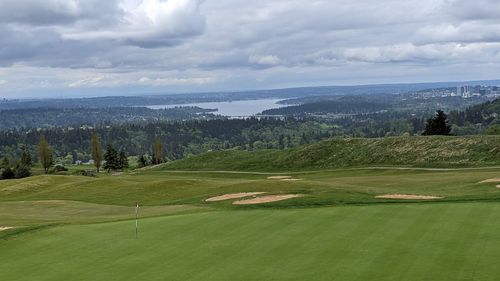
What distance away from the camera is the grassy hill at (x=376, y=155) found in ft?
221

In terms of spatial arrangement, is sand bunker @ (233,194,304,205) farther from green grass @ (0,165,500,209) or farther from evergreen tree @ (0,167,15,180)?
evergreen tree @ (0,167,15,180)

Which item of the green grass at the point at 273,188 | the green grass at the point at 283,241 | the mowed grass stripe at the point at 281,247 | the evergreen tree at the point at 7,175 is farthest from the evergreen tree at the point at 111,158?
the mowed grass stripe at the point at 281,247

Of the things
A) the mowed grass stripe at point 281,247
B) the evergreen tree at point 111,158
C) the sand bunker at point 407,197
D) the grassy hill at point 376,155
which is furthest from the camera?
the evergreen tree at point 111,158

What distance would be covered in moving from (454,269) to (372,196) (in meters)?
18.0

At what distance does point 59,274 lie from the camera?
18141mm

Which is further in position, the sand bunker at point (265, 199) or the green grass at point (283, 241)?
the sand bunker at point (265, 199)

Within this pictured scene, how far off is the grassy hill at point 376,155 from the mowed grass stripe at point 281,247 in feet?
140

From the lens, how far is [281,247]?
20172 mm

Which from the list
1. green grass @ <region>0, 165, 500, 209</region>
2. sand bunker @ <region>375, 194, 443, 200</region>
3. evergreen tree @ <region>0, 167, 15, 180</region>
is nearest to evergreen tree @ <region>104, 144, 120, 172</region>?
evergreen tree @ <region>0, 167, 15, 180</region>

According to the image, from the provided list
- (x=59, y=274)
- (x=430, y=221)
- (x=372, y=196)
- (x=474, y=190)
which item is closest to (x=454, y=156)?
(x=474, y=190)

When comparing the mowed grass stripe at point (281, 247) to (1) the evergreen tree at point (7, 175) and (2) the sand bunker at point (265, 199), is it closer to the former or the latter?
(2) the sand bunker at point (265, 199)

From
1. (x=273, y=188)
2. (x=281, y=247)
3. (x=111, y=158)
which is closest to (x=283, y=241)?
(x=281, y=247)

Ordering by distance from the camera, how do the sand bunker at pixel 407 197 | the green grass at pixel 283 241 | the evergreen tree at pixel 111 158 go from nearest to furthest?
the green grass at pixel 283 241 < the sand bunker at pixel 407 197 < the evergreen tree at pixel 111 158

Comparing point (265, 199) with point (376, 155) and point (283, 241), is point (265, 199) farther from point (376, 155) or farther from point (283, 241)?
point (376, 155)
